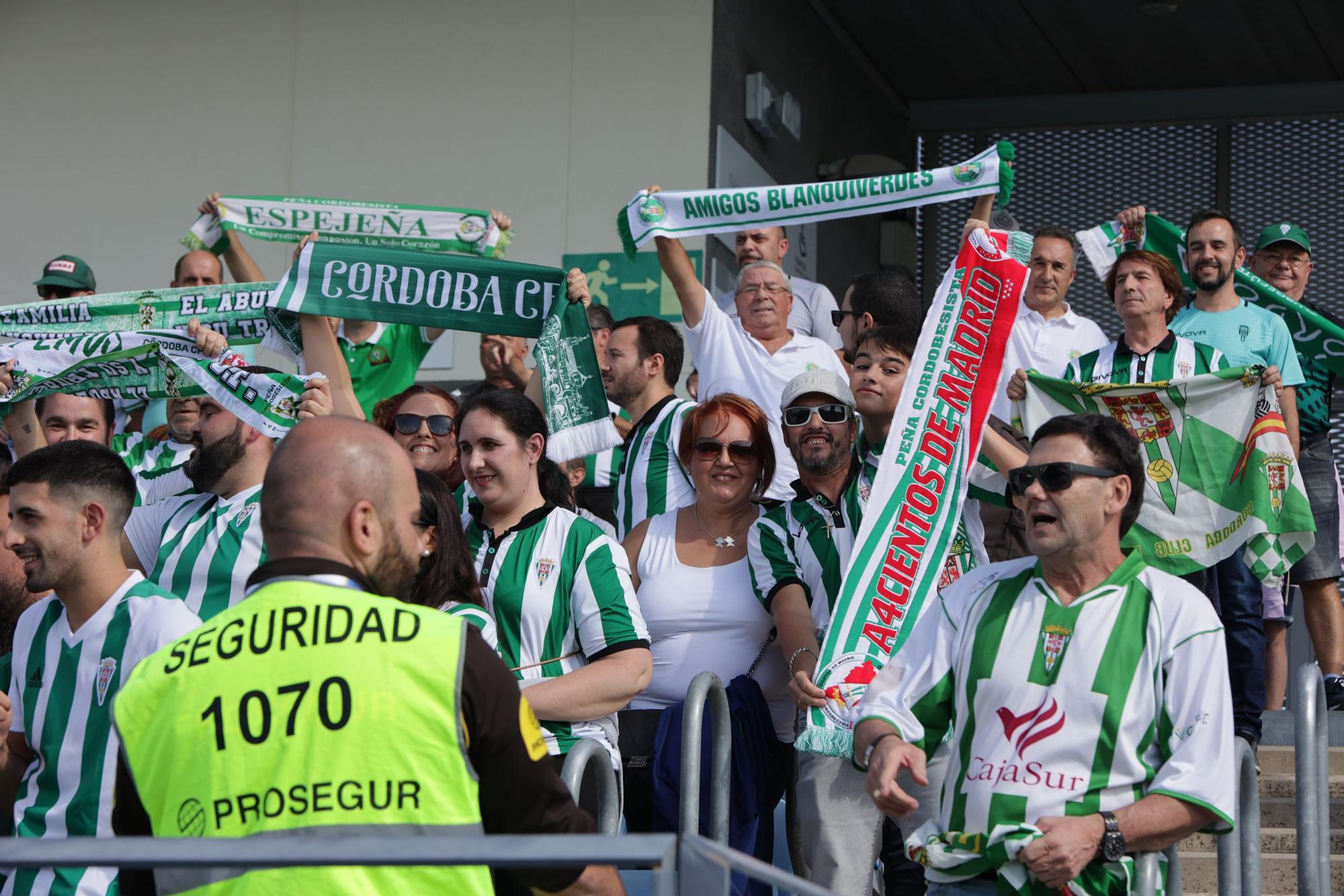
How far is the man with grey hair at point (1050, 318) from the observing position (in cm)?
798

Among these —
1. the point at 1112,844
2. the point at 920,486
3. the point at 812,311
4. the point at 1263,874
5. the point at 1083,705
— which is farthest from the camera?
the point at 812,311

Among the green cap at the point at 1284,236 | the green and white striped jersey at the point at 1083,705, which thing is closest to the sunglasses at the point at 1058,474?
the green and white striped jersey at the point at 1083,705

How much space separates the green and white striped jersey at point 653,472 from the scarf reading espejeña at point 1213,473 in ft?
4.99

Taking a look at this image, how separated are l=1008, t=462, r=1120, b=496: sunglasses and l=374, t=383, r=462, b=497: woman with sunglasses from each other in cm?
280

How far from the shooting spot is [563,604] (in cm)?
536

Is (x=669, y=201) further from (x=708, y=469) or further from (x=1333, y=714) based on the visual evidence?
(x=1333, y=714)

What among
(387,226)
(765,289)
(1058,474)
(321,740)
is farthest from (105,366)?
(321,740)

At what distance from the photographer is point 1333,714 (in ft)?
23.8

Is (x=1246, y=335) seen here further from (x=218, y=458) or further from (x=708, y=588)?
(x=218, y=458)

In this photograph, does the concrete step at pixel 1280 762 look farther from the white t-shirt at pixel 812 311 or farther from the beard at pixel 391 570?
the beard at pixel 391 570

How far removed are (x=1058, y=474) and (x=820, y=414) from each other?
1.73m

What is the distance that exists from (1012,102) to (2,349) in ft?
33.1

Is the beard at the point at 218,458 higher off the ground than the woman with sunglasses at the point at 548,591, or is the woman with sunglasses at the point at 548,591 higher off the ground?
the beard at the point at 218,458

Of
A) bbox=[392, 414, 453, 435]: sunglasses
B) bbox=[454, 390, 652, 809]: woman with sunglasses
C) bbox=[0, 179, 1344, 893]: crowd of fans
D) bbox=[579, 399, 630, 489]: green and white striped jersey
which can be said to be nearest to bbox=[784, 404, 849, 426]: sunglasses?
bbox=[0, 179, 1344, 893]: crowd of fans
